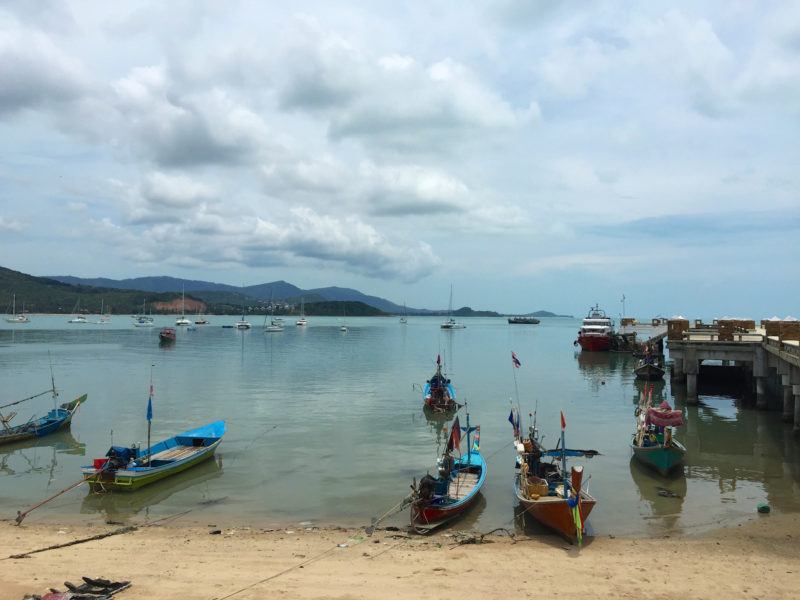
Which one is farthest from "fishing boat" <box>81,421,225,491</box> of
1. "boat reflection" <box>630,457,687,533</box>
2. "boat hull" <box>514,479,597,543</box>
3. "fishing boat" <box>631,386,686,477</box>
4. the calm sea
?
"fishing boat" <box>631,386,686,477</box>

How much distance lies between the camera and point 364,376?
59.4 m

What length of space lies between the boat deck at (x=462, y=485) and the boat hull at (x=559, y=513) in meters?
2.25

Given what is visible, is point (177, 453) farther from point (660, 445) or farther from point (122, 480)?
point (660, 445)

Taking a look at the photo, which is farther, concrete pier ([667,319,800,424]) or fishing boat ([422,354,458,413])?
fishing boat ([422,354,458,413])

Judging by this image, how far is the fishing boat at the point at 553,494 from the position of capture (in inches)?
662

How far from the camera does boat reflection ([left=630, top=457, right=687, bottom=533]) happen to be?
1922 centimetres

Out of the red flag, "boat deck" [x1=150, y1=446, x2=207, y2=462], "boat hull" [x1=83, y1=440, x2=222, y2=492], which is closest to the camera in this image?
the red flag

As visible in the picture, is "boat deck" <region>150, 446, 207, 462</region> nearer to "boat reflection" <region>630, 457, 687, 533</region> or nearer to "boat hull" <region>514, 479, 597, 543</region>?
"boat hull" <region>514, 479, 597, 543</region>

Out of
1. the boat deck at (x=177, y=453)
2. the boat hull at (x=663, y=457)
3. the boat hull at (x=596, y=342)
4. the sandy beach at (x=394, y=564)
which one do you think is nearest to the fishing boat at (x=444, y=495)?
the sandy beach at (x=394, y=564)

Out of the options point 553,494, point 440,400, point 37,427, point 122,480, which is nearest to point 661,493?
point 553,494

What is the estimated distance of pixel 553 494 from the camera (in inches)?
727

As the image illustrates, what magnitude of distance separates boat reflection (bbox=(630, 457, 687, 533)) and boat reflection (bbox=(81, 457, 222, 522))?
17.7 meters

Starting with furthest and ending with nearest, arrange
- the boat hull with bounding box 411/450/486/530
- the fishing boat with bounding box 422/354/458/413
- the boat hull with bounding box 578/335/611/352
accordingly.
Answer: the boat hull with bounding box 578/335/611/352 < the fishing boat with bounding box 422/354/458/413 < the boat hull with bounding box 411/450/486/530

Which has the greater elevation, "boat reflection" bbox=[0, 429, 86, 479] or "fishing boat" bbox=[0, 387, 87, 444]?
"fishing boat" bbox=[0, 387, 87, 444]
